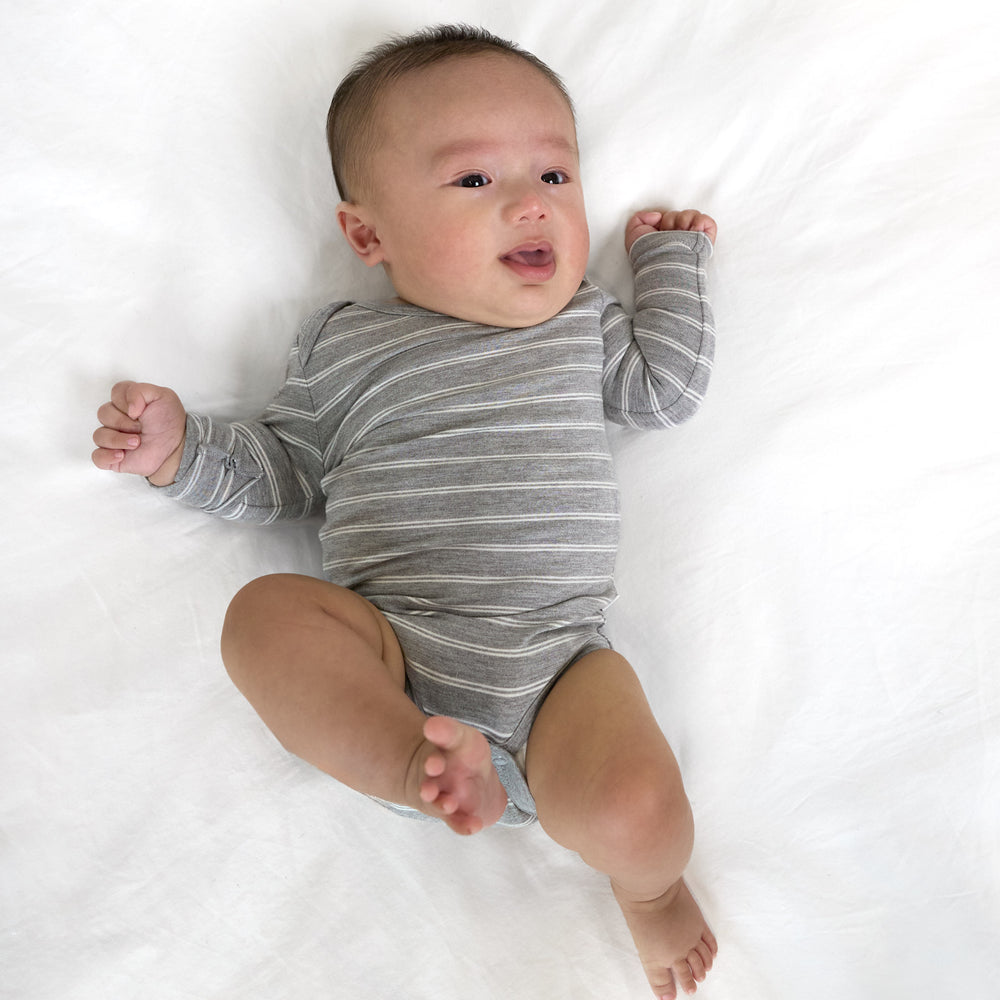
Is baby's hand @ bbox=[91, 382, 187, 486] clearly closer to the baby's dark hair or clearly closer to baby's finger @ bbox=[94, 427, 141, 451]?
baby's finger @ bbox=[94, 427, 141, 451]

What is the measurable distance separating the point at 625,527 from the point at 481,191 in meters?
0.49

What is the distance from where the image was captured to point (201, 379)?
1.33 metres

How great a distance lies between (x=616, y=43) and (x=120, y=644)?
108 cm

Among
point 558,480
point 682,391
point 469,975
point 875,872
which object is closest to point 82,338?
point 558,480

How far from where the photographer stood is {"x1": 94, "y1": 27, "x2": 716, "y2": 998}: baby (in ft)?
3.47

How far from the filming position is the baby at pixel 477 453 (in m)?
1.06

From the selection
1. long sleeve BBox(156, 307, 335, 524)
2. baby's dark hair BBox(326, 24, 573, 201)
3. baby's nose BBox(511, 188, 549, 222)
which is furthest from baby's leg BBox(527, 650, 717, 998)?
baby's dark hair BBox(326, 24, 573, 201)

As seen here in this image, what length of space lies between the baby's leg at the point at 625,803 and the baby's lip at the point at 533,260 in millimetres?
493

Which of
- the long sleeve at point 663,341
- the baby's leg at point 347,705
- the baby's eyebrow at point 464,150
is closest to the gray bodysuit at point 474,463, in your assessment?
the long sleeve at point 663,341

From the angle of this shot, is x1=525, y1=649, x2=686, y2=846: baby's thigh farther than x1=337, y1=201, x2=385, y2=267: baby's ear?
No

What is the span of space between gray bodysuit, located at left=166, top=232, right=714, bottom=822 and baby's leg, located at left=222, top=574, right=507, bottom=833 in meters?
A: 0.10

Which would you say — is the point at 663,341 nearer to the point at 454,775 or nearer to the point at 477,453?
the point at 477,453

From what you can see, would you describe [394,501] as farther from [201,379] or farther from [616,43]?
[616,43]

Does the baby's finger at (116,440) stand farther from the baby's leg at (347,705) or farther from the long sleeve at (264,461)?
the baby's leg at (347,705)
